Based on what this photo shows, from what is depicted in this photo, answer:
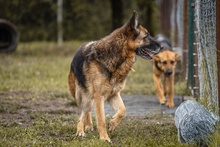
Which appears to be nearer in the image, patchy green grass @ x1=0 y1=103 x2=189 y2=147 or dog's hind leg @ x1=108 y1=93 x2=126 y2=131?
patchy green grass @ x1=0 y1=103 x2=189 y2=147

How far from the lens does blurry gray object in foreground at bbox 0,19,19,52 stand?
43.1 ft

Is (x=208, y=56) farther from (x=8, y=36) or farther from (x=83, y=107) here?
(x=8, y=36)

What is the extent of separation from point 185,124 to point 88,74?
1.49 m

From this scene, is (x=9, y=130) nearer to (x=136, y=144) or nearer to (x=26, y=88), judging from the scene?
(x=136, y=144)

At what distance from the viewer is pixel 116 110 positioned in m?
3.91

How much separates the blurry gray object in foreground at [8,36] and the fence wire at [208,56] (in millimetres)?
10600

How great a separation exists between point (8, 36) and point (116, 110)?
38.9 feet

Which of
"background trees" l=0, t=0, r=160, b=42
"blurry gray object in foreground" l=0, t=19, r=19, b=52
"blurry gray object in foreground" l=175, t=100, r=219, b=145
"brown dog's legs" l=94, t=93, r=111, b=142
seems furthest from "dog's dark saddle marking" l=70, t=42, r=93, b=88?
"background trees" l=0, t=0, r=160, b=42

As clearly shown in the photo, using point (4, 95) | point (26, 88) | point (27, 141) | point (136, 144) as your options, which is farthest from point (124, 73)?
point (26, 88)

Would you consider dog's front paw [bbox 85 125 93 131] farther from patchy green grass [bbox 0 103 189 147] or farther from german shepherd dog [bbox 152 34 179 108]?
german shepherd dog [bbox 152 34 179 108]

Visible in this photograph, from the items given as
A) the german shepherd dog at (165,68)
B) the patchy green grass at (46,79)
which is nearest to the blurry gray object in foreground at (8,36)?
the patchy green grass at (46,79)

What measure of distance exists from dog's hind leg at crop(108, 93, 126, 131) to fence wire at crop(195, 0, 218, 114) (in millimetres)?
1296

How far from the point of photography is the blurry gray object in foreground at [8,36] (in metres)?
13.1

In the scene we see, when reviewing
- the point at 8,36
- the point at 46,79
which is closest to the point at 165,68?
the point at 46,79
